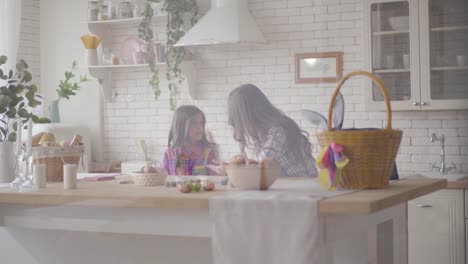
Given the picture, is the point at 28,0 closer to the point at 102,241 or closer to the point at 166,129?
the point at 166,129

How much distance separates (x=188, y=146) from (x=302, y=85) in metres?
0.81

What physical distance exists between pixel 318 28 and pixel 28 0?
1927 mm

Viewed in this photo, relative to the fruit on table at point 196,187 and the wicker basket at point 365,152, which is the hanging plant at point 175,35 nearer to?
Result: the fruit on table at point 196,187

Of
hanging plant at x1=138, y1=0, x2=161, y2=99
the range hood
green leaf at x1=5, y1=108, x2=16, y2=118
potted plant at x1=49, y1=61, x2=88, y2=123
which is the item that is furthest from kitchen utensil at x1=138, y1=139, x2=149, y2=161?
green leaf at x1=5, y1=108, x2=16, y2=118

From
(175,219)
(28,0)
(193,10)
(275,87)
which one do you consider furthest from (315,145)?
(28,0)

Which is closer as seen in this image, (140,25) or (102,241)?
(102,241)

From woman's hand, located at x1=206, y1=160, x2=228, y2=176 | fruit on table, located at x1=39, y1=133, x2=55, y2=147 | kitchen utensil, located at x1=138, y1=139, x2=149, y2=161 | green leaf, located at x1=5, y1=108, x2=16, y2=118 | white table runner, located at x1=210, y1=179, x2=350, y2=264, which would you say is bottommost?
white table runner, located at x1=210, y1=179, x2=350, y2=264

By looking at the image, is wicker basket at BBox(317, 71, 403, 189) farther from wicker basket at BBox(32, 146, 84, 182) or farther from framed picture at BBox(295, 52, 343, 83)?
wicker basket at BBox(32, 146, 84, 182)

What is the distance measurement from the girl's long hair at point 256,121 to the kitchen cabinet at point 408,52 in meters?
0.42

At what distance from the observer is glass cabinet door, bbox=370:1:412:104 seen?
14.1 feet

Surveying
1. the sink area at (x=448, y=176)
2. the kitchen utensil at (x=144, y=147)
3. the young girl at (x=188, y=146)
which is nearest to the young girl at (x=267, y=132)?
the young girl at (x=188, y=146)

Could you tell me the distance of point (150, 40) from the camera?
4.80 m

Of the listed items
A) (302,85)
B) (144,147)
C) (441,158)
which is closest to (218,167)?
(144,147)

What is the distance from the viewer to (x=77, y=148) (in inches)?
160
